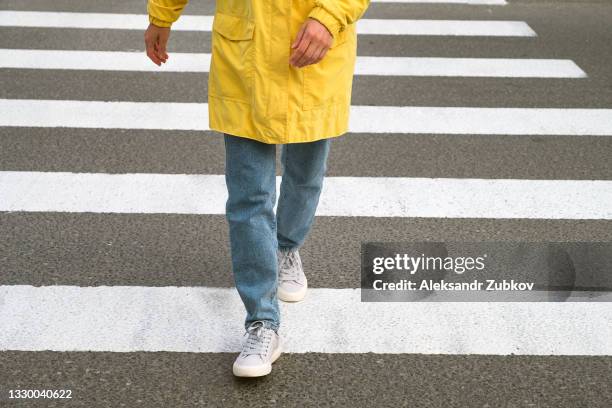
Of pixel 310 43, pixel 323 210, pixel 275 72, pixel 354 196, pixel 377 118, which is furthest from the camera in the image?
pixel 377 118

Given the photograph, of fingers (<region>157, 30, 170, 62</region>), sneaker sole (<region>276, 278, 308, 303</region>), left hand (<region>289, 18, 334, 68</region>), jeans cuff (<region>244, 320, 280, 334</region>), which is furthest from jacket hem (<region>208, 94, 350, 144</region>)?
sneaker sole (<region>276, 278, 308, 303</region>)

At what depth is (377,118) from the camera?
5961 millimetres

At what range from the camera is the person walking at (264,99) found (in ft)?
9.62

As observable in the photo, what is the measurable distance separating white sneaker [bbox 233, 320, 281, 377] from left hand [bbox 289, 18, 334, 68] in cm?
89

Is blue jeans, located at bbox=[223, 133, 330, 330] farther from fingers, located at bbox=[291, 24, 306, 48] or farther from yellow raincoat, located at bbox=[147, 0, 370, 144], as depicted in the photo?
fingers, located at bbox=[291, 24, 306, 48]

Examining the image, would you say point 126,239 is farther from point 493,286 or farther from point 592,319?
point 592,319

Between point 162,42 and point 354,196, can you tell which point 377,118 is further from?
point 162,42

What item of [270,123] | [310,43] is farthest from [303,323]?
[310,43]

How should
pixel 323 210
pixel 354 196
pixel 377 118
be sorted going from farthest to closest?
pixel 377 118
pixel 354 196
pixel 323 210

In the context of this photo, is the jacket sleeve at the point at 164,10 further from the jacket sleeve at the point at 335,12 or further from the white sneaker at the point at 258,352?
the white sneaker at the point at 258,352

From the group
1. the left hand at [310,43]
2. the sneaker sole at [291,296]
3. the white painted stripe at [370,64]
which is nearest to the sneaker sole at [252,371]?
the sneaker sole at [291,296]

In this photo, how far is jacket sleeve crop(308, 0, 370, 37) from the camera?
2.88 meters

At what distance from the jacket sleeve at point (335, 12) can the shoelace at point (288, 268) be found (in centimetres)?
112

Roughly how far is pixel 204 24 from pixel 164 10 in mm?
4949
